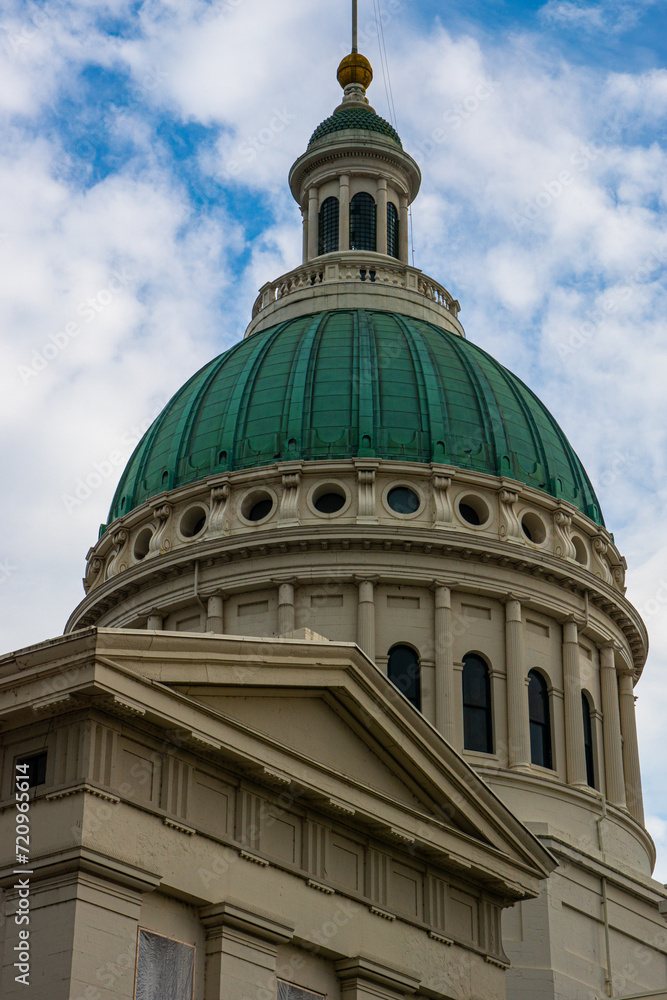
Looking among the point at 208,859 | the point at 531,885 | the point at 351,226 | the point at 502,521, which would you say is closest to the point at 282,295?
the point at 351,226

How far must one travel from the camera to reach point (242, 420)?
58.8m

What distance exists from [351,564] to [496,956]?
22950 mm

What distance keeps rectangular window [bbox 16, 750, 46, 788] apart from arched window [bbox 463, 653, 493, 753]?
2814 cm

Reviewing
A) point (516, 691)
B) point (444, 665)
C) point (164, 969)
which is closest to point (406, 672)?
point (444, 665)

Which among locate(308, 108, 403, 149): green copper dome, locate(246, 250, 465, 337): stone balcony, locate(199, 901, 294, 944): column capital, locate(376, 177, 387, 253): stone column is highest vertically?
locate(308, 108, 403, 149): green copper dome

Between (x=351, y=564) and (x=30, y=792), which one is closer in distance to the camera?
(x=30, y=792)

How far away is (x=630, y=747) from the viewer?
57375mm

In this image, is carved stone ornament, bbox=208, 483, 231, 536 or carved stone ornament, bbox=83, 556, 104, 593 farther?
carved stone ornament, bbox=83, 556, 104, 593

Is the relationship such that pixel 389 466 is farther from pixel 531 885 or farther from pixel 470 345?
pixel 531 885

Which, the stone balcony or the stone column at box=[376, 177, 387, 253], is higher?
the stone column at box=[376, 177, 387, 253]

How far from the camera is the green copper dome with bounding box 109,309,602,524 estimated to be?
57531 millimetres

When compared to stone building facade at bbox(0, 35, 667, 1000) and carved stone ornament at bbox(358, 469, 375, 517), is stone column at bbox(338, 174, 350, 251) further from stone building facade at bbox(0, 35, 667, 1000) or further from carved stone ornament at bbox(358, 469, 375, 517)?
carved stone ornament at bbox(358, 469, 375, 517)

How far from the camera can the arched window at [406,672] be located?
5262 centimetres

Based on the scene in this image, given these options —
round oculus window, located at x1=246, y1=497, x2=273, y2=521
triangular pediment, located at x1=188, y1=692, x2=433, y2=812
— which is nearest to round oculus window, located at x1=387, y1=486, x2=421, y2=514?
round oculus window, located at x1=246, y1=497, x2=273, y2=521
